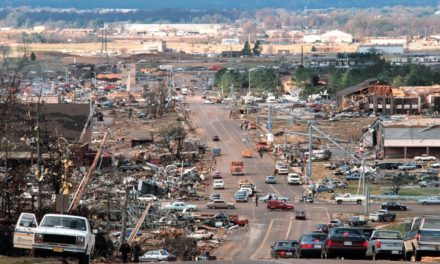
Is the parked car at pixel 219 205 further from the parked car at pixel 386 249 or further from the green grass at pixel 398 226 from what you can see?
the parked car at pixel 386 249

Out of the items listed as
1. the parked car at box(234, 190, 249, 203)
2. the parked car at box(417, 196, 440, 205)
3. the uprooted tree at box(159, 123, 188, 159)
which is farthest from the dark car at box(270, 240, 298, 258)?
the uprooted tree at box(159, 123, 188, 159)

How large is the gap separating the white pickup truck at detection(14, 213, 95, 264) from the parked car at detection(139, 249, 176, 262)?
3077mm

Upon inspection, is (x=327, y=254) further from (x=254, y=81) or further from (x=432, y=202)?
(x=254, y=81)

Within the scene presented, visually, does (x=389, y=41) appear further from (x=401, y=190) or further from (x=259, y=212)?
(x=259, y=212)

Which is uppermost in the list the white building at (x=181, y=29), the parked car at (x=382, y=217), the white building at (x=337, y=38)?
the parked car at (x=382, y=217)

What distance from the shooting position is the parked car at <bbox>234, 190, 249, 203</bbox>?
3466 centimetres

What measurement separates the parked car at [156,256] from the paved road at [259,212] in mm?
1212

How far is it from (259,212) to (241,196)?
2.81m

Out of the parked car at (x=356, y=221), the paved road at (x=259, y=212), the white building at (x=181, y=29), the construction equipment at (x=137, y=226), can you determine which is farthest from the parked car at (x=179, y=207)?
the white building at (x=181, y=29)

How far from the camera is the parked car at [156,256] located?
20.8 meters

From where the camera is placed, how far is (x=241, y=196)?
3491 centimetres

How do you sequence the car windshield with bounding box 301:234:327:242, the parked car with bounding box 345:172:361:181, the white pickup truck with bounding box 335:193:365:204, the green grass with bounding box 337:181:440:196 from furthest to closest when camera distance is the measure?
the parked car with bounding box 345:172:361:181 < the green grass with bounding box 337:181:440:196 < the white pickup truck with bounding box 335:193:365:204 < the car windshield with bounding box 301:234:327:242

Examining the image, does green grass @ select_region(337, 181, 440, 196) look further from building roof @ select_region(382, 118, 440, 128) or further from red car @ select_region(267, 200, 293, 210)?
building roof @ select_region(382, 118, 440, 128)

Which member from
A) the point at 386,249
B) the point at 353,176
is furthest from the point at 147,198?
the point at 386,249
